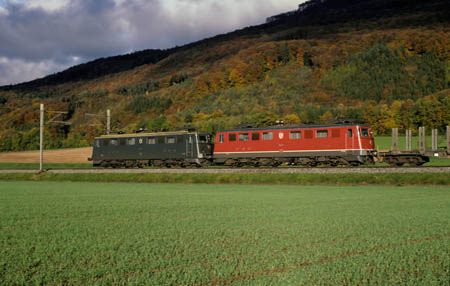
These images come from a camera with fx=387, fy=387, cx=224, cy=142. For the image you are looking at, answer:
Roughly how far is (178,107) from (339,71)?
61.3 m

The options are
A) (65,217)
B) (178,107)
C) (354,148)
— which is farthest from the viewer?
(178,107)

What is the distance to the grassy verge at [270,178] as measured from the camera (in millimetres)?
23828

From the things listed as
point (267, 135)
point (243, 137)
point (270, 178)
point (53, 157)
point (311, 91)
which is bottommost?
point (270, 178)

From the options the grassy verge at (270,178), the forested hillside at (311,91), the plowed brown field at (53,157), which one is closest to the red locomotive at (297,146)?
the grassy verge at (270,178)

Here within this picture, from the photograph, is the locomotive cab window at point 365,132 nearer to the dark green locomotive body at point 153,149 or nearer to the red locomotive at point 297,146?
the red locomotive at point 297,146

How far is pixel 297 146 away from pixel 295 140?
58cm

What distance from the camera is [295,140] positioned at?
35.2m

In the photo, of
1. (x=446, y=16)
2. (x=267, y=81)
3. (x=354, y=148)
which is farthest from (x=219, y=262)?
(x=446, y=16)

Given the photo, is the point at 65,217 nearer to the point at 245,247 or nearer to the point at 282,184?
the point at 245,247

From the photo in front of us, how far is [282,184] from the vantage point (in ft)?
88.4

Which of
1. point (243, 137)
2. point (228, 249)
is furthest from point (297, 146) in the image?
point (228, 249)

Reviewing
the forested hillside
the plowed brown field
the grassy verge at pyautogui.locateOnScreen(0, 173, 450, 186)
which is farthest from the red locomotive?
the forested hillside

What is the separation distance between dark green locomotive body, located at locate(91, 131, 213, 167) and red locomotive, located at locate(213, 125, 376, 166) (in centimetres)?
207

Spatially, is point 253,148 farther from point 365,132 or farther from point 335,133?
point 365,132
